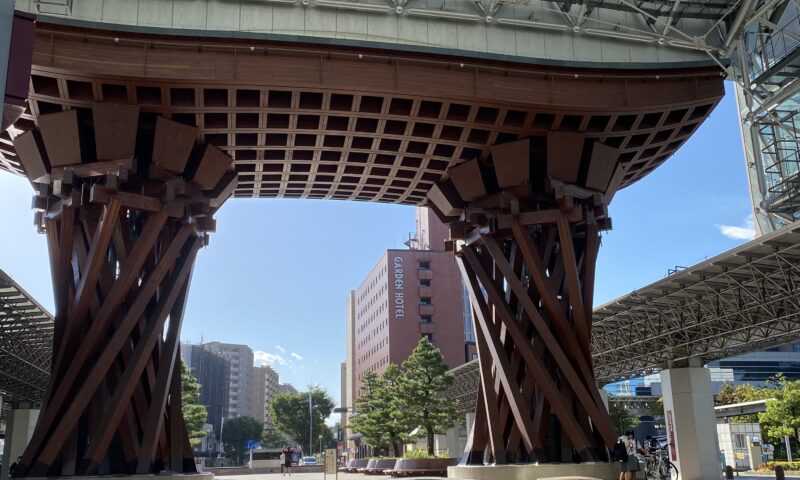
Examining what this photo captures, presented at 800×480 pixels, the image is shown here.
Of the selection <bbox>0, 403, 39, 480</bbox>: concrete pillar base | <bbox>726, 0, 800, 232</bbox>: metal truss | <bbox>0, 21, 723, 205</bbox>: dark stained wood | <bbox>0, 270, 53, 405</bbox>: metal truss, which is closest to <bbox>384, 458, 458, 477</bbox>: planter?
<bbox>0, 21, 723, 205</bbox>: dark stained wood

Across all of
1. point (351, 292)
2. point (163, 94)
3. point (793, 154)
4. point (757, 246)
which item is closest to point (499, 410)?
point (757, 246)

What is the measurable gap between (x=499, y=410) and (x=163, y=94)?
51.7 feet

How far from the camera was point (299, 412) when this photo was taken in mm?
117188

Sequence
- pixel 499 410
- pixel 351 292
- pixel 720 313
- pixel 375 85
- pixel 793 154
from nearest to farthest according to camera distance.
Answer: pixel 375 85, pixel 499 410, pixel 720 313, pixel 793 154, pixel 351 292

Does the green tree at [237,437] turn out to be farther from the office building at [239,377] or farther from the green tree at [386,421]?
the green tree at [386,421]

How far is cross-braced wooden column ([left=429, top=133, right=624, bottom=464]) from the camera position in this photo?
25.3 m

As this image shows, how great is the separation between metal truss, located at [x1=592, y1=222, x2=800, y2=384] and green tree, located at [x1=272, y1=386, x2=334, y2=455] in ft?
256

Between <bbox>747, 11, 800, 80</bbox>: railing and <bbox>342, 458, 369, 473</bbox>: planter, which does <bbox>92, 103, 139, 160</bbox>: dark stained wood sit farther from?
<bbox>342, 458, 369, 473</bbox>: planter

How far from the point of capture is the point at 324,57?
79.8 ft

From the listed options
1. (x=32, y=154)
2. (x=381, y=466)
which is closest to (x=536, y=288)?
(x=32, y=154)

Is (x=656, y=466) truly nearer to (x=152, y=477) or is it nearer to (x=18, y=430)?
(x=152, y=477)

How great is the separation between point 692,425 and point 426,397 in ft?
64.3

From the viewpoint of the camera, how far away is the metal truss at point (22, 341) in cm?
3981

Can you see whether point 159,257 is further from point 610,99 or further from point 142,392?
point 610,99
